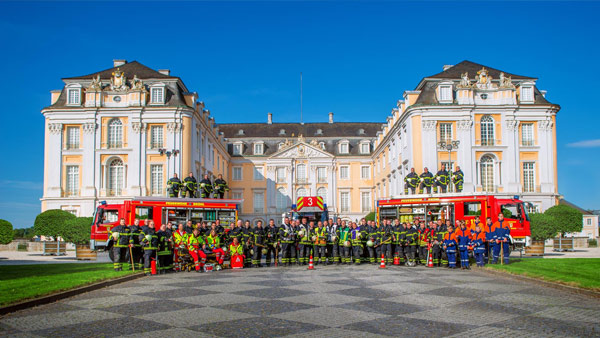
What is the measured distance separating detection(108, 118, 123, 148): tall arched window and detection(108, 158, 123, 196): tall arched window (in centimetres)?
138

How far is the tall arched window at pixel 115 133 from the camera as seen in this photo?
1879 inches

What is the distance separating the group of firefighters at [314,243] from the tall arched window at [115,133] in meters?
25.5

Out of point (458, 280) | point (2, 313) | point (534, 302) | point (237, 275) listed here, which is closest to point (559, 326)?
point (534, 302)

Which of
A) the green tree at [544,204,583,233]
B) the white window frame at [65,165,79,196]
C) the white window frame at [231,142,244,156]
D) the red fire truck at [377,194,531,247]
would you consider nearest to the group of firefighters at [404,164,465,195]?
the red fire truck at [377,194,531,247]

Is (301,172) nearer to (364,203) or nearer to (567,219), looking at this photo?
(364,203)

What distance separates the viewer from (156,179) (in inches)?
1853

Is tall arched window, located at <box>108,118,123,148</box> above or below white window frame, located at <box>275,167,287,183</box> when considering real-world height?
above

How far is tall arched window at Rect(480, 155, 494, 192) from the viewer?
47.6 metres

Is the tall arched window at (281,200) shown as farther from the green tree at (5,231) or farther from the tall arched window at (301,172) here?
the green tree at (5,231)

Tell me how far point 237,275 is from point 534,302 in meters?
9.25

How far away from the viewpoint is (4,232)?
104 feet

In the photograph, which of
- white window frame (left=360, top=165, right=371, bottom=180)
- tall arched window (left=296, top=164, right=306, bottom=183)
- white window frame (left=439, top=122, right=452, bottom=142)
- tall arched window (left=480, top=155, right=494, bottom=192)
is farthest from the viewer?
white window frame (left=360, top=165, right=371, bottom=180)

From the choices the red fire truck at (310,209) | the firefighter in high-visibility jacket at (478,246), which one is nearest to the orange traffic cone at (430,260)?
the firefighter in high-visibility jacket at (478,246)

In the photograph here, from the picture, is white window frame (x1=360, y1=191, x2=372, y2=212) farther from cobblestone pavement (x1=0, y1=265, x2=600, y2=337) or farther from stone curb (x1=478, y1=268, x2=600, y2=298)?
cobblestone pavement (x1=0, y1=265, x2=600, y2=337)
